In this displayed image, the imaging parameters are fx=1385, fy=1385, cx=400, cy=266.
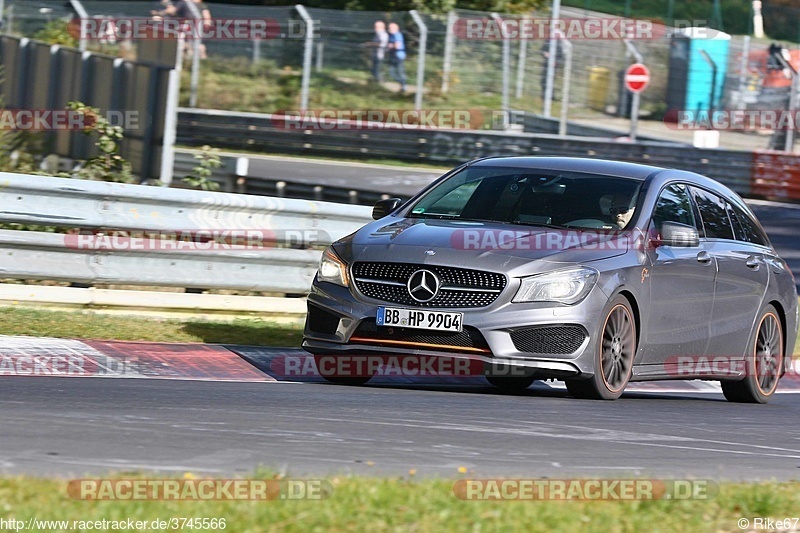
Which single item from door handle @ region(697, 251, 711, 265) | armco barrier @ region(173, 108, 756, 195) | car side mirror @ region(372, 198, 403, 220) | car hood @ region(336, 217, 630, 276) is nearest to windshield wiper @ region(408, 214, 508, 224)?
car hood @ region(336, 217, 630, 276)

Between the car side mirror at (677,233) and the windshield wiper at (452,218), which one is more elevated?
the car side mirror at (677,233)

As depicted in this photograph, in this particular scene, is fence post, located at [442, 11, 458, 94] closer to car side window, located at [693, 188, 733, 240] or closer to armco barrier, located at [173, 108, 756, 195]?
armco barrier, located at [173, 108, 756, 195]

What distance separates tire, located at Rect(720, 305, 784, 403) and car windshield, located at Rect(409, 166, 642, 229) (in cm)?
183

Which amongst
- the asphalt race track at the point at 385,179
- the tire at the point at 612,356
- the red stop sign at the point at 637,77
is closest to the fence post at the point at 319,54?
the asphalt race track at the point at 385,179

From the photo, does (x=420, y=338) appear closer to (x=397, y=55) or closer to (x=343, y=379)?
(x=343, y=379)

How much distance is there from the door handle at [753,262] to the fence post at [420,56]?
20641 mm

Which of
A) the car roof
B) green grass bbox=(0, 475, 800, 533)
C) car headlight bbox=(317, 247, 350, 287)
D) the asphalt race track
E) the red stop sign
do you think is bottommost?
the asphalt race track

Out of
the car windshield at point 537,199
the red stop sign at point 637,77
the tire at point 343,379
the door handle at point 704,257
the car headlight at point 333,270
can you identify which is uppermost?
the red stop sign at point 637,77

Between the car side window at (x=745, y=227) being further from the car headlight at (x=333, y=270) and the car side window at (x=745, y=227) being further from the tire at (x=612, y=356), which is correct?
the car headlight at (x=333, y=270)

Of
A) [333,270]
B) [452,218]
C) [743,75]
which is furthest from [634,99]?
[333,270]

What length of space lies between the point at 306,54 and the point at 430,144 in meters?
3.74

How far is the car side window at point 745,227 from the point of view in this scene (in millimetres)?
10352

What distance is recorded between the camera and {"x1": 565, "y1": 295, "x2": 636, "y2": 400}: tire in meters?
8.36

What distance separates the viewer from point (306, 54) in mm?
30828
